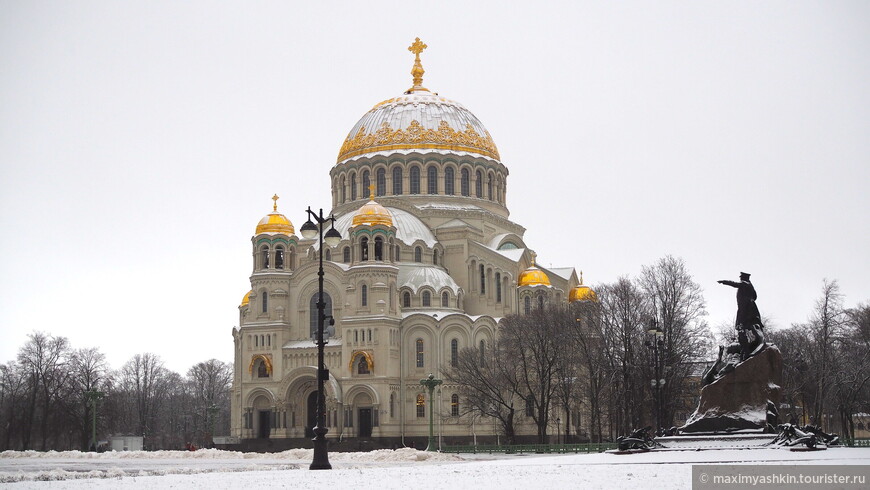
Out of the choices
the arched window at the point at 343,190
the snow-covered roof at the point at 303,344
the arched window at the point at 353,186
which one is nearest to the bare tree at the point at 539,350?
the snow-covered roof at the point at 303,344

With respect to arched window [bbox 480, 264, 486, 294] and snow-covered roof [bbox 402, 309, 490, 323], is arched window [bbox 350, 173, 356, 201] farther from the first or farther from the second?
snow-covered roof [bbox 402, 309, 490, 323]

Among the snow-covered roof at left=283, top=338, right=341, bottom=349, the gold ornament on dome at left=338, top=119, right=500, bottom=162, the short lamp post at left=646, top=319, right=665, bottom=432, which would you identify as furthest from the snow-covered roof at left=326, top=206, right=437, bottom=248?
the short lamp post at left=646, top=319, right=665, bottom=432

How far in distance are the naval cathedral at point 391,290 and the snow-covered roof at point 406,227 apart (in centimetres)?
9

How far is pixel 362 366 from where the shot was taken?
6203 centimetres

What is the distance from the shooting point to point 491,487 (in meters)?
18.2

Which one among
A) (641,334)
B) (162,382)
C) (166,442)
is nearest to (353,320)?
(641,334)

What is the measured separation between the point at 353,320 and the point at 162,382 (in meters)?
52.2

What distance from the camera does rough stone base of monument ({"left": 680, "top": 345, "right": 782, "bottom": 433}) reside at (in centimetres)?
2772

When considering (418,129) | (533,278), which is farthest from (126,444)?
(418,129)

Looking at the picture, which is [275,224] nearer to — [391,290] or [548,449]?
[391,290]

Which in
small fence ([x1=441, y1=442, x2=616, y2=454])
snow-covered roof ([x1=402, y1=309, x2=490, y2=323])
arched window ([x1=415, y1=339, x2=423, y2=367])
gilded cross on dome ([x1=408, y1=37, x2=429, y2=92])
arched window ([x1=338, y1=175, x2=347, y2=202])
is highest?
gilded cross on dome ([x1=408, y1=37, x2=429, y2=92])

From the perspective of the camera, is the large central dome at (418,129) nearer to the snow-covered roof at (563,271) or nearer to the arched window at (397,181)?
the arched window at (397,181)

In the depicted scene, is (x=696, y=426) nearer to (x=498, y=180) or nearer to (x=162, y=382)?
(x=498, y=180)

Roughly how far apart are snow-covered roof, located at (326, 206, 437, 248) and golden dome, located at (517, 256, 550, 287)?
5.81 m
